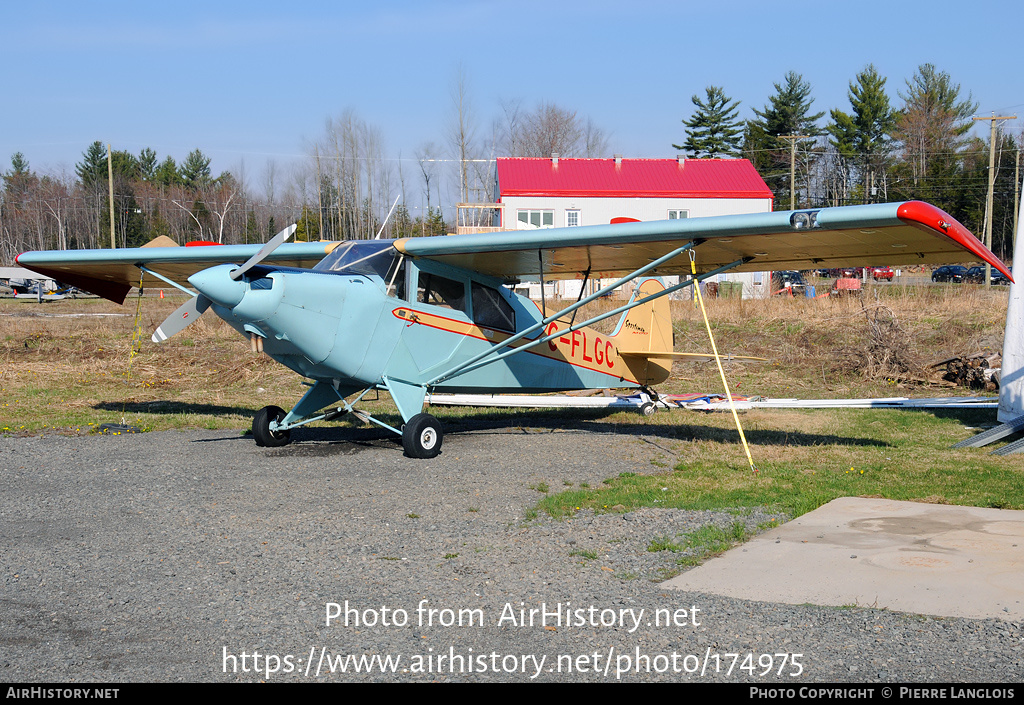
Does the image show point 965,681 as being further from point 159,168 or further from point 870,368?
point 159,168

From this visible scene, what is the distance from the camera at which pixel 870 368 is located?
17.2 metres

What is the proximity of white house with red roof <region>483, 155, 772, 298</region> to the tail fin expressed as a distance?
28399 mm

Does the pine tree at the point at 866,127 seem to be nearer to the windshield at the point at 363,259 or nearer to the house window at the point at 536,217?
the house window at the point at 536,217

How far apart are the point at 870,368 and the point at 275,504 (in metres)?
13.6

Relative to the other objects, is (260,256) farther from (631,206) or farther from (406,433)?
(631,206)

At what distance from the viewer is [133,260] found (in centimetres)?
1228

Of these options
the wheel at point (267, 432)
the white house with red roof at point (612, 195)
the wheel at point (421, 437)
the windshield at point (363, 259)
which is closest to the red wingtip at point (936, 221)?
the wheel at point (421, 437)

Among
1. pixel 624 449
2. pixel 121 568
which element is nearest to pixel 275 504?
pixel 121 568

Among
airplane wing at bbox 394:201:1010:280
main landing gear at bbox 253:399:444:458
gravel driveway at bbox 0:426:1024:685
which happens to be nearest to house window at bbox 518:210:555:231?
airplane wing at bbox 394:201:1010:280

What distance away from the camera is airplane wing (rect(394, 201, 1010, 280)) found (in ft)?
25.4

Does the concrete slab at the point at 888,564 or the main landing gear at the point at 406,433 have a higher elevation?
the main landing gear at the point at 406,433

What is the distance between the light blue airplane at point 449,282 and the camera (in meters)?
8.46

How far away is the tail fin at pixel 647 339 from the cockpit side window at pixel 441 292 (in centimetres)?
367

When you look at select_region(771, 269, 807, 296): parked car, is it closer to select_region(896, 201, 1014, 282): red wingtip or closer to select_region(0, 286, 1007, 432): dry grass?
select_region(0, 286, 1007, 432): dry grass
